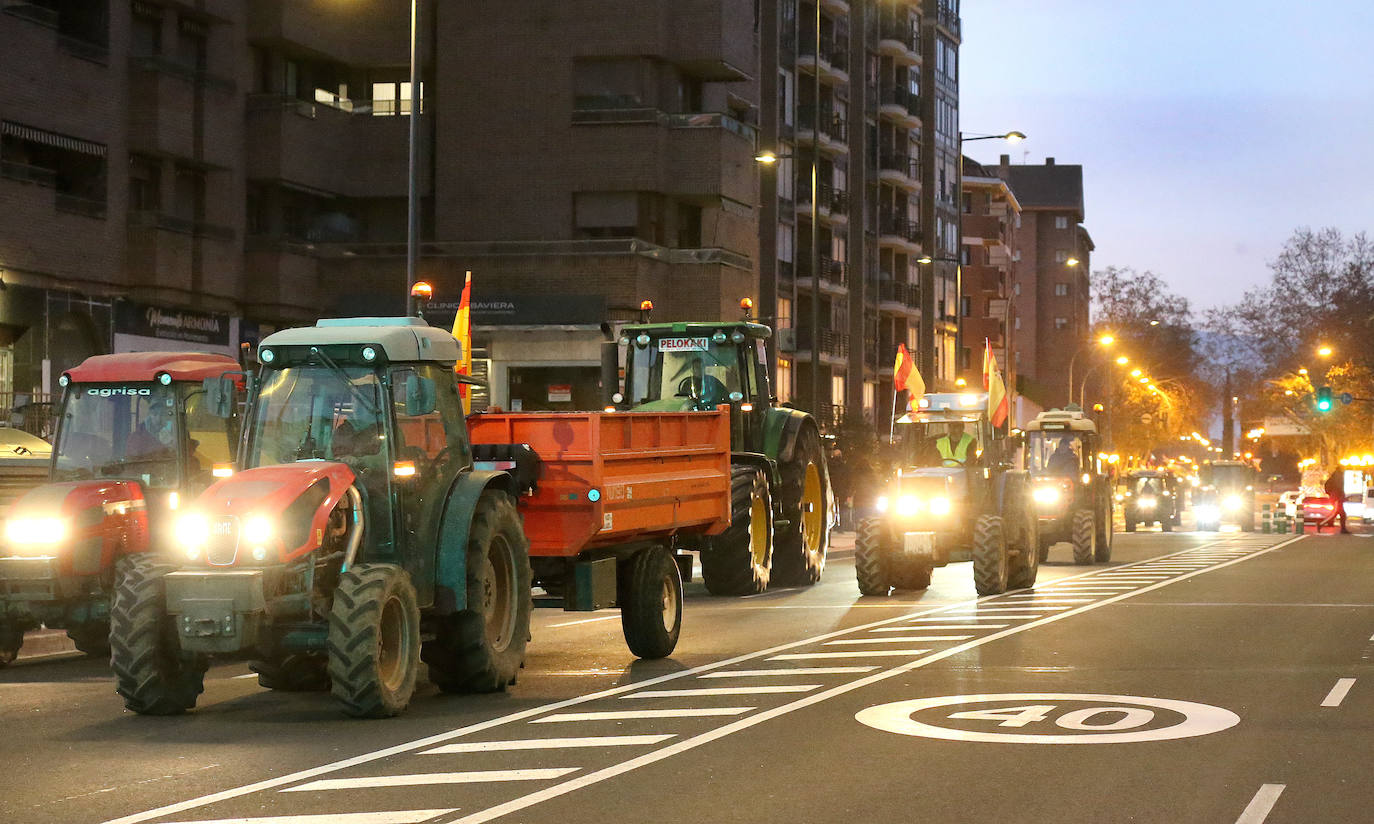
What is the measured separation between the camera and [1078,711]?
44.3ft

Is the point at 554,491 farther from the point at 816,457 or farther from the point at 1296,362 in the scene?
the point at 1296,362

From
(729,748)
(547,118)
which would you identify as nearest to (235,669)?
(729,748)

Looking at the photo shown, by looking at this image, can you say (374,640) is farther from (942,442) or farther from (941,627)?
(942,442)

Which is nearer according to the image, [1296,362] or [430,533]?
[430,533]

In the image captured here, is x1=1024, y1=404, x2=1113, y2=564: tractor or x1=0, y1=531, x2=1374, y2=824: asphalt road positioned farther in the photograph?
x1=1024, y1=404, x2=1113, y2=564: tractor

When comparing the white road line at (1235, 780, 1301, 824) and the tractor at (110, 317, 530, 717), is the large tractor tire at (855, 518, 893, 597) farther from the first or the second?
the white road line at (1235, 780, 1301, 824)

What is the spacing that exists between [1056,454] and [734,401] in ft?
50.1

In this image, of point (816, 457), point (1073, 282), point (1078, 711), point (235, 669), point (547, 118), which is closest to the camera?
point (1078, 711)

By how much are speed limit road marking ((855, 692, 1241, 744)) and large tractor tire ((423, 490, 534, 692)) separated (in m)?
2.87

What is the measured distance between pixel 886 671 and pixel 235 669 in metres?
5.73

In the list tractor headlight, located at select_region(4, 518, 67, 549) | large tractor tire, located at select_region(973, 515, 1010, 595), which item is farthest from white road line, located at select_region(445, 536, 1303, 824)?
tractor headlight, located at select_region(4, 518, 67, 549)

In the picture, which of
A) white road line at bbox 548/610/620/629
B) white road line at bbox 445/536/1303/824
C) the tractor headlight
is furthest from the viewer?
white road line at bbox 548/610/620/629

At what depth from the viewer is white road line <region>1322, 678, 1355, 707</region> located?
1409cm

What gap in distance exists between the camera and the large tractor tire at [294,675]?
15.2m
